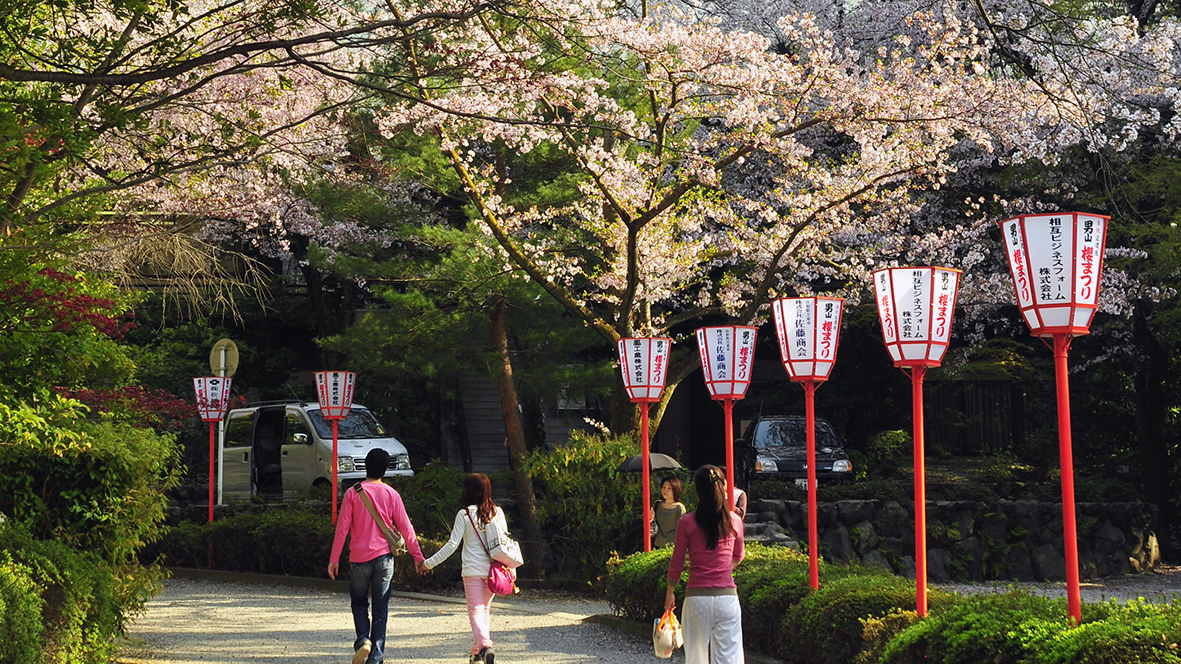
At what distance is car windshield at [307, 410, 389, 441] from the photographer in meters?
16.5

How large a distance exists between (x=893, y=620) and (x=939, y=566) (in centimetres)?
954

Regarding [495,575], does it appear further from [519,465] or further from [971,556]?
[971,556]

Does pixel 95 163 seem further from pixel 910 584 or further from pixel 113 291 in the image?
pixel 910 584

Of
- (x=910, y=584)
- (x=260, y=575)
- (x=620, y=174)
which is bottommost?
(x=260, y=575)

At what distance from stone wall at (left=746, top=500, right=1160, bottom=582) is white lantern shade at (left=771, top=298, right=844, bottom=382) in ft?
21.3

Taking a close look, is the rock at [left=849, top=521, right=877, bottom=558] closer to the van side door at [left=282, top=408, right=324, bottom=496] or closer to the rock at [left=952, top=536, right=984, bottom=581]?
the rock at [left=952, top=536, right=984, bottom=581]

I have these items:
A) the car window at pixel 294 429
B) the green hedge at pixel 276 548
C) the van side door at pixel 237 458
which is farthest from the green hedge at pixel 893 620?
the van side door at pixel 237 458

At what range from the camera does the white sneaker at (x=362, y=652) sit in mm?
6543

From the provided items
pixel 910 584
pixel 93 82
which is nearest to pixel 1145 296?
pixel 910 584

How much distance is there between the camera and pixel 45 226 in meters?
6.56

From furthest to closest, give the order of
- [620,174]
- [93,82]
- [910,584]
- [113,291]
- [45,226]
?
[620,174] → [113,291] → [910,584] → [45,226] → [93,82]

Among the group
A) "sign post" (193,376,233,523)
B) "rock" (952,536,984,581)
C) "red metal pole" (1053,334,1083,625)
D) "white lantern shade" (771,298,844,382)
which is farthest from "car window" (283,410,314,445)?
"red metal pole" (1053,334,1083,625)

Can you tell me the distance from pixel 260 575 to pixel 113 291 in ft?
17.3

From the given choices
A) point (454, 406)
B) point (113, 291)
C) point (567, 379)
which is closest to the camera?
point (113, 291)
